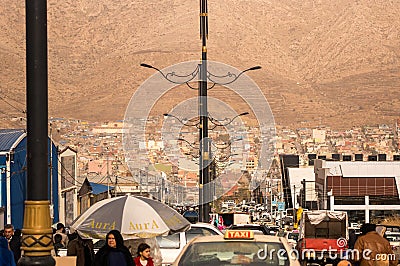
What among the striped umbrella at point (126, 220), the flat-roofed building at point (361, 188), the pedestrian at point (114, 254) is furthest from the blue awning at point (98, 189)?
the pedestrian at point (114, 254)

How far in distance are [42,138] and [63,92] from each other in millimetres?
186154

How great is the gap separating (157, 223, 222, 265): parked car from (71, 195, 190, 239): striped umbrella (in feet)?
13.3

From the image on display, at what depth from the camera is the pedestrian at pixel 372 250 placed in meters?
16.7

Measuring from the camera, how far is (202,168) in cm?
3981

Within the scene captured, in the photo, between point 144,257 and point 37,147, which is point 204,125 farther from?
point 37,147

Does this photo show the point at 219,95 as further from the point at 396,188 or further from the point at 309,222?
the point at 309,222

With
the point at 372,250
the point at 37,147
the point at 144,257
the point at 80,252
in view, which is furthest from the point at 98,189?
the point at 37,147

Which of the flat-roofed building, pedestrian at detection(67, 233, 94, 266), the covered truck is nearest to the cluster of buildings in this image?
the flat-roofed building

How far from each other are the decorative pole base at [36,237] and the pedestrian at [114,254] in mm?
3682

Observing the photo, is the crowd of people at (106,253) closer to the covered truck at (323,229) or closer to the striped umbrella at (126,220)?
the striped umbrella at (126,220)

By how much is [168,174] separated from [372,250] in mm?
123031

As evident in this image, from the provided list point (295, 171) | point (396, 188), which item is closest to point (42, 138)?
point (396, 188)

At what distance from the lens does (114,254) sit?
14008 millimetres

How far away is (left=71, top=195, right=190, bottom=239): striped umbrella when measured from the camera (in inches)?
673
